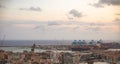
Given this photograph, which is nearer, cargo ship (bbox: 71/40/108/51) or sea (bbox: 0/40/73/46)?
sea (bbox: 0/40/73/46)

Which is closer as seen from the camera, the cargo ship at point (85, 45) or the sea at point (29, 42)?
the sea at point (29, 42)

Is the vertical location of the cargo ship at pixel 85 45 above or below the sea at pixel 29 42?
below

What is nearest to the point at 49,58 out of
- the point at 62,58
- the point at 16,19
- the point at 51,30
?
the point at 62,58

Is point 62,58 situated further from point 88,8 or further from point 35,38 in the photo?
point 88,8

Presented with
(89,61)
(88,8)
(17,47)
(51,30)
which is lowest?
(89,61)

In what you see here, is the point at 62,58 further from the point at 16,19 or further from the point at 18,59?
the point at 16,19

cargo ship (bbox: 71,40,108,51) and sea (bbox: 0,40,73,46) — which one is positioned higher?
sea (bbox: 0,40,73,46)

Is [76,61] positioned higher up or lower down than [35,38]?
lower down

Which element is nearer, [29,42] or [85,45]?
[29,42]

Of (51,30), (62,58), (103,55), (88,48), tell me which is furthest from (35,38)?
(103,55)
